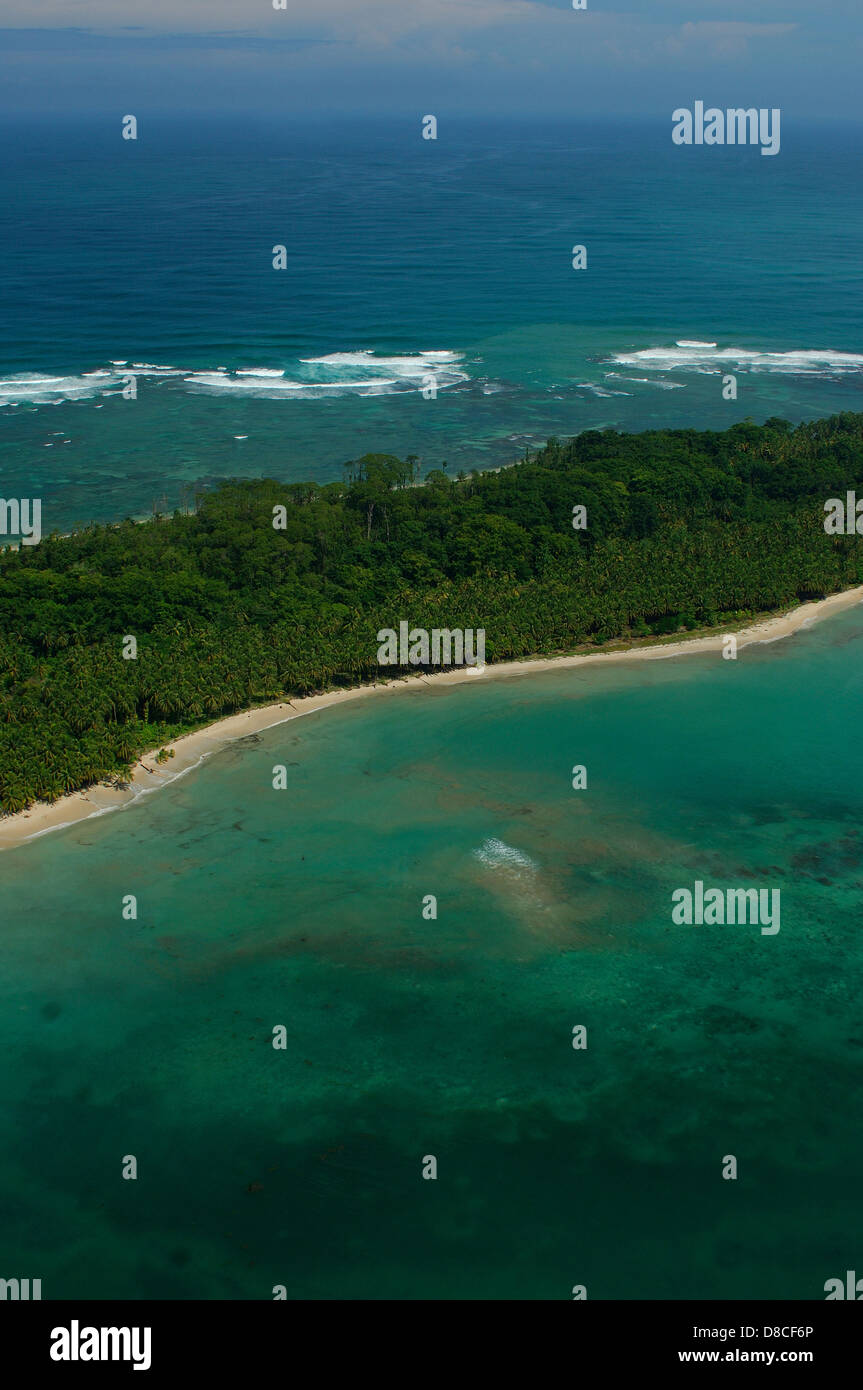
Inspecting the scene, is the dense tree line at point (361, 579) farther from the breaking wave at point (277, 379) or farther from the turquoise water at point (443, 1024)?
the breaking wave at point (277, 379)

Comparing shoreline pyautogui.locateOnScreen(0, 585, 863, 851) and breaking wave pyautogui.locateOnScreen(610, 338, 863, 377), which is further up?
breaking wave pyautogui.locateOnScreen(610, 338, 863, 377)

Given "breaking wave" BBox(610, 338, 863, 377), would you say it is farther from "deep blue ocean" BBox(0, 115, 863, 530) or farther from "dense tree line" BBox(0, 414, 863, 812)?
Result: "dense tree line" BBox(0, 414, 863, 812)

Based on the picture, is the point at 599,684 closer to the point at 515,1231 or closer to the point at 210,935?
the point at 210,935

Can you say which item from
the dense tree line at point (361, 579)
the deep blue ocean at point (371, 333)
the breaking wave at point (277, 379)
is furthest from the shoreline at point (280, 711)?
the breaking wave at point (277, 379)

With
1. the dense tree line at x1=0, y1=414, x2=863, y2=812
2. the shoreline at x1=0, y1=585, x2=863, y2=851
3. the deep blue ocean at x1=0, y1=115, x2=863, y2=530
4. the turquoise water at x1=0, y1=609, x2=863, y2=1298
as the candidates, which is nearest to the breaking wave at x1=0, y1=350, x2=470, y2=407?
the deep blue ocean at x1=0, y1=115, x2=863, y2=530

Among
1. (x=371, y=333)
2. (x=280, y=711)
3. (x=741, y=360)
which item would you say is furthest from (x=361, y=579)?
(x=741, y=360)

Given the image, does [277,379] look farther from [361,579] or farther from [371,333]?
[361,579]
